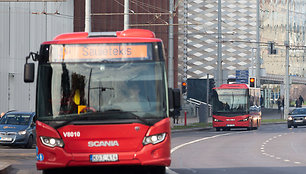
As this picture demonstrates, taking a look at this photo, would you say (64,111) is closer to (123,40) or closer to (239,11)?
(123,40)

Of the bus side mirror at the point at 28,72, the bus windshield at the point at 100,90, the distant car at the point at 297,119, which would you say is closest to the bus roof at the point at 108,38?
the bus windshield at the point at 100,90

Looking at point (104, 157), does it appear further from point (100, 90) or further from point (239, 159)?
point (239, 159)

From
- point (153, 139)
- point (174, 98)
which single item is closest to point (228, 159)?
point (174, 98)

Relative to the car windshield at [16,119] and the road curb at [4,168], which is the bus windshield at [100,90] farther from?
the car windshield at [16,119]

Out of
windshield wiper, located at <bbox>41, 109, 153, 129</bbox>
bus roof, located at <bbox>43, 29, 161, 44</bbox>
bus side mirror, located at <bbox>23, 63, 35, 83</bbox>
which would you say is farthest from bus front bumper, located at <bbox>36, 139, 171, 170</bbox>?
bus roof, located at <bbox>43, 29, 161, 44</bbox>

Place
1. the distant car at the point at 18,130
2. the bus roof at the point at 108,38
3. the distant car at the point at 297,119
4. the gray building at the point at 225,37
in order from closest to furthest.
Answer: the bus roof at the point at 108,38 → the distant car at the point at 18,130 → the distant car at the point at 297,119 → the gray building at the point at 225,37

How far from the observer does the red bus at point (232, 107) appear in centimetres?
4656

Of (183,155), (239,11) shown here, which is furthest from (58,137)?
(239,11)

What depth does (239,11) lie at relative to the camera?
3504 inches

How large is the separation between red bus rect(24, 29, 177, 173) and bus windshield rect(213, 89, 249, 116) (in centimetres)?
3267

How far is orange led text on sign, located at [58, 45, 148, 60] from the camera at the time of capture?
14258 millimetres

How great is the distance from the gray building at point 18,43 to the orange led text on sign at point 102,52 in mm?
30576

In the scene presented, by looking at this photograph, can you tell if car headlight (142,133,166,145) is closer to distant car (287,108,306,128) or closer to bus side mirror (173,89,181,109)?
bus side mirror (173,89,181,109)

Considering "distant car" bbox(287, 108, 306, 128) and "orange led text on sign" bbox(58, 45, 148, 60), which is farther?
"distant car" bbox(287, 108, 306, 128)
